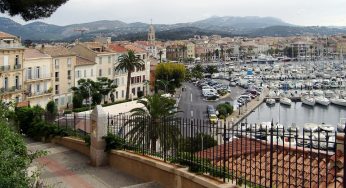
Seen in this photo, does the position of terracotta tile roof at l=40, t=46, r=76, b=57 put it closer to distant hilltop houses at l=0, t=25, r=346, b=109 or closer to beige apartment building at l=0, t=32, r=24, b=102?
distant hilltop houses at l=0, t=25, r=346, b=109

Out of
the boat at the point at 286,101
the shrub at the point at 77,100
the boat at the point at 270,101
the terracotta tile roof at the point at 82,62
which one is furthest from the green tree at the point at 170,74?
the shrub at the point at 77,100

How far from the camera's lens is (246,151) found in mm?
10242

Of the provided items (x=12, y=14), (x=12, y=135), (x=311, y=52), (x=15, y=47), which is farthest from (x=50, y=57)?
(x=311, y=52)

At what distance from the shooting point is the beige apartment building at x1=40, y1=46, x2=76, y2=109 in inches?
2190

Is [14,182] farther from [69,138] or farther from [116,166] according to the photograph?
[69,138]

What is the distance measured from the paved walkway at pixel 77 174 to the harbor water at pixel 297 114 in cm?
5424

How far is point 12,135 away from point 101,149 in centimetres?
494

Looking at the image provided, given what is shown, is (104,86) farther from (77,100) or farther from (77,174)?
(77,174)


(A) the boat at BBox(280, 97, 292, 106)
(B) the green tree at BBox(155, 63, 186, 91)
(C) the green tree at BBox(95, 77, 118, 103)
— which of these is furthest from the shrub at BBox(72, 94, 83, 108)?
(A) the boat at BBox(280, 97, 292, 106)

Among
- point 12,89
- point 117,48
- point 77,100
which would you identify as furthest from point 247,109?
point 12,89

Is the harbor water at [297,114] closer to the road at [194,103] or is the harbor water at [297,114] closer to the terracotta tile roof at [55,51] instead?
the road at [194,103]

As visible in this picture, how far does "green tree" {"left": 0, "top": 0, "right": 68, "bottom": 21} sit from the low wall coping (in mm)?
5827

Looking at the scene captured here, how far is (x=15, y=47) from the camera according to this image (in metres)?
45.7

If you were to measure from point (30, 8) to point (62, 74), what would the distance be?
138ft
